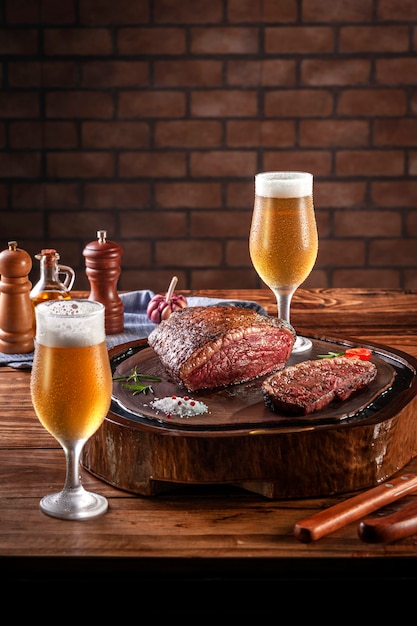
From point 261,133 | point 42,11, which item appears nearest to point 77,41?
point 42,11

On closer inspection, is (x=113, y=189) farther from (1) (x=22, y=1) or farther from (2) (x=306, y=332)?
(2) (x=306, y=332)

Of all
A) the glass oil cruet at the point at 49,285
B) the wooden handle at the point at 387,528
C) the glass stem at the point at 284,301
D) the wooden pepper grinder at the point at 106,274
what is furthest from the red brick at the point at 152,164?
the wooden handle at the point at 387,528

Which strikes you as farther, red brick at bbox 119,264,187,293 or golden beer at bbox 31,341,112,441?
red brick at bbox 119,264,187,293

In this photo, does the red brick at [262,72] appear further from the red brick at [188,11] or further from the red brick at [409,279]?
the red brick at [409,279]

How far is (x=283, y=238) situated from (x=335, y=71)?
2245mm

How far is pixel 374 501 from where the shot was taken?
1.25 metres

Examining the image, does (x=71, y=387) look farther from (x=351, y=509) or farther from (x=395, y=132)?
(x=395, y=132)

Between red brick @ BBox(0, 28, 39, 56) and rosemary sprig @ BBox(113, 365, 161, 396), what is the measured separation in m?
2.60

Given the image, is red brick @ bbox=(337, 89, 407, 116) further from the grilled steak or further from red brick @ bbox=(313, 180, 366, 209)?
the grilled steak

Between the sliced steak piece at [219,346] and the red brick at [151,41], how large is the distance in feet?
7.83

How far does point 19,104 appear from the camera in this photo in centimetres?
391

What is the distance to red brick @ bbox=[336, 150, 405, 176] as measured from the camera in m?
3.95

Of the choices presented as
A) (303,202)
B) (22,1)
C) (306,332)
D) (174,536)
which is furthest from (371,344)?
(22,1)

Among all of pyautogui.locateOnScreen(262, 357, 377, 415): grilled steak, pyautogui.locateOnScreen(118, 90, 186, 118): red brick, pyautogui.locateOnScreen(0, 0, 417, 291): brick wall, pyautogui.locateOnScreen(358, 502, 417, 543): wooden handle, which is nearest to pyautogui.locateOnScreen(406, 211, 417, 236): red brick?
pyautogui.locateOnScreen(0, 0, 417, 291): brick wall
